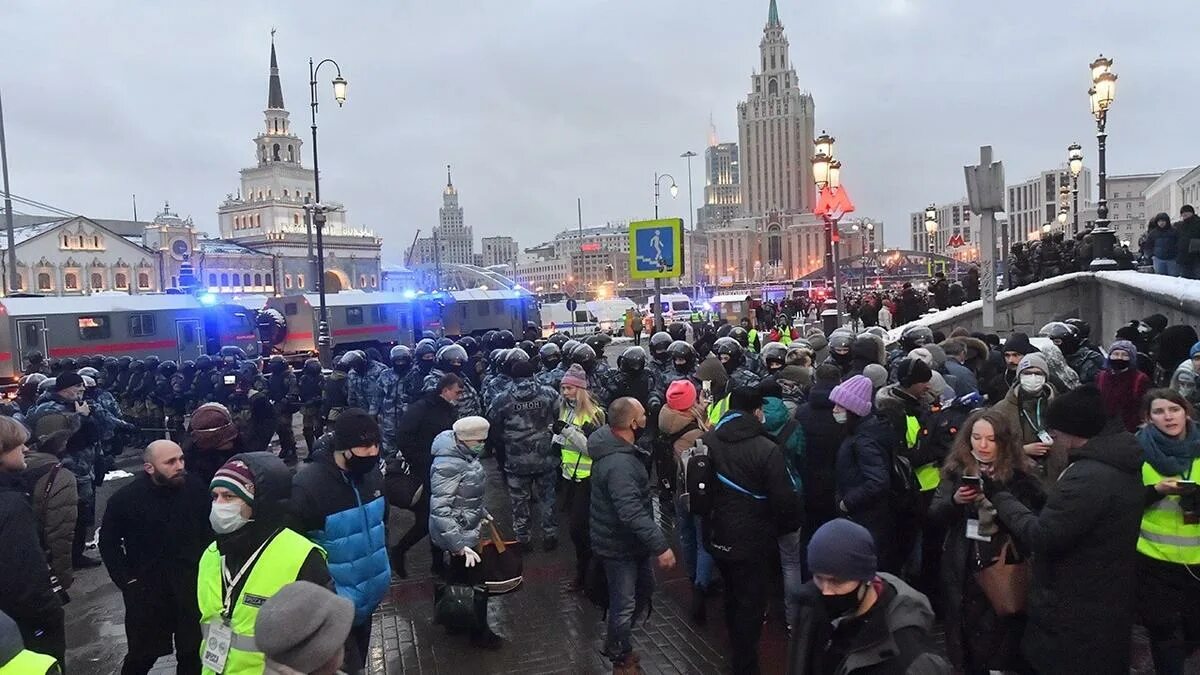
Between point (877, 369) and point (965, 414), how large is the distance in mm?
1320

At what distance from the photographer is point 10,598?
150 inches

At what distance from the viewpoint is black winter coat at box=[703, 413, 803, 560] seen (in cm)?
467

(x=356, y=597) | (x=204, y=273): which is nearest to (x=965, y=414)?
(x=356, y=597)

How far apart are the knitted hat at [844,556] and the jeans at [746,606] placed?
2027 mm

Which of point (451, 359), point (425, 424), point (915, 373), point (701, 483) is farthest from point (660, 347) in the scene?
point (701, 483)

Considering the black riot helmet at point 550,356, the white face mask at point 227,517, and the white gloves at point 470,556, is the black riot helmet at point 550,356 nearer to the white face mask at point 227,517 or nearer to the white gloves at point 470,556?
the white gloves at point 470,556

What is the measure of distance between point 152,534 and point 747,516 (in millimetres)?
3178

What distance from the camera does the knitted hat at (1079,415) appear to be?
11.8ft

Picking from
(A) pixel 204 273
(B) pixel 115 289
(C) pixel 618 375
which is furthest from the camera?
(A) pixel 204 273

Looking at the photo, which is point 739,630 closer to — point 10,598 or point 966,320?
point 10,598

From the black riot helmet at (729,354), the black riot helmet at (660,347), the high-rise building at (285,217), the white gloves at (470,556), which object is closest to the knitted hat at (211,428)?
the white gloves at (470,556)

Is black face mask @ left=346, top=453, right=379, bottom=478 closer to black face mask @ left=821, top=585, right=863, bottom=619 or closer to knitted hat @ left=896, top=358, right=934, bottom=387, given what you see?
black face mask @ left=821, top=585, right=863, bottom=619

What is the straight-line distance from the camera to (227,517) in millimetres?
3307

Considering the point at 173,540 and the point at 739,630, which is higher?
the point at 173,540
